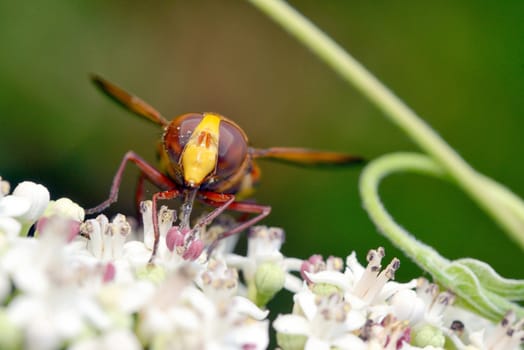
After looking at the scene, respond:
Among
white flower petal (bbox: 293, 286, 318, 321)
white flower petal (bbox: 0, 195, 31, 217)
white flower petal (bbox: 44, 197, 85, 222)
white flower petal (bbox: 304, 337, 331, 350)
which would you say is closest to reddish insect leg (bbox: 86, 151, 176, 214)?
white flower petal (bbox: 44, 197, 85, 222)

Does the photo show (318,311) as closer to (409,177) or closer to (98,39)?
(409,177)

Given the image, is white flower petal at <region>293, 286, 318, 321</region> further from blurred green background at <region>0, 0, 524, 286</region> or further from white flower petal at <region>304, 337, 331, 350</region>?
blurred green background at <region>0, 0, 524, 286</region>

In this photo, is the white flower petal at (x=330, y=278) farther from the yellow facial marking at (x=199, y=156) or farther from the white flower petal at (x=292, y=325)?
the yellow facial marking at (x=199, y=156)

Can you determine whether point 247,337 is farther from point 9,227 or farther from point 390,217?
point 390,217

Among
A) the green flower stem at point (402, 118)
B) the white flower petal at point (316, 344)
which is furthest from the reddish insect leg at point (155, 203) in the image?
the green flower stem at point (402, 118)

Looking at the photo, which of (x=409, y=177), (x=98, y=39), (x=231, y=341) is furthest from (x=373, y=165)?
(x=98, y=39)

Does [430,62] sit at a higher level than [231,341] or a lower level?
higher
